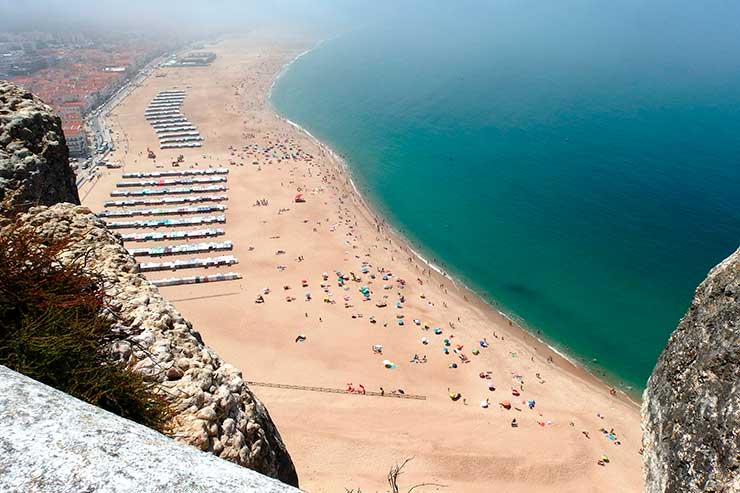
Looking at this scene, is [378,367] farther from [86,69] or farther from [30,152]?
[86,69]

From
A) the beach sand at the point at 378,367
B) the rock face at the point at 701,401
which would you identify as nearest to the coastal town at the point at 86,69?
the beach sand at the point at 378,367

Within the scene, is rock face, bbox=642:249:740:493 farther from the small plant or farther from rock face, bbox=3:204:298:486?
the small plant

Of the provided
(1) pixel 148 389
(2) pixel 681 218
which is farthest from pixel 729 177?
(1) pixel 148 389

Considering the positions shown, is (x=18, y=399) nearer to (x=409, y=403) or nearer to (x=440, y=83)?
(x=409, y=403)

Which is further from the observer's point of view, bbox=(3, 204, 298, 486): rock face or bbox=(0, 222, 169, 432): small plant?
bbox=(3, 204, 298, 486): rock face

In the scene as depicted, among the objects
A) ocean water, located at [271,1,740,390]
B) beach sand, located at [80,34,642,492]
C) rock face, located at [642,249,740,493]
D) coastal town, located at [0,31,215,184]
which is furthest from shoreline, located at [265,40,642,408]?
coastal town, located at [0,31,215,184]

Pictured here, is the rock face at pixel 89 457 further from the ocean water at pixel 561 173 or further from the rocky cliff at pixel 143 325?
the ocean water at pixel 561 173

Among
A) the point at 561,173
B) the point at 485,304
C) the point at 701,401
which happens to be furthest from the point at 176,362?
the point at 561,173
